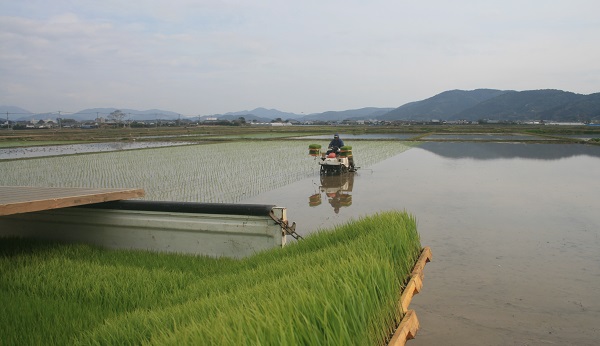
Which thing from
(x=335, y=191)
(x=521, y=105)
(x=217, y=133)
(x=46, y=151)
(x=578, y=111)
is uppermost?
(x=521, y=105)

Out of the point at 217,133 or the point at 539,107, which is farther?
the point at 539,107

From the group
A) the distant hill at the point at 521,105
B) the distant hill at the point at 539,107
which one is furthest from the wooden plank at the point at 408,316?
the distant hill at the point at 521,105

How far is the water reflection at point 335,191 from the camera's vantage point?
9.44m

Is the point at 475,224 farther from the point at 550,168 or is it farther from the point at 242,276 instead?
the point at 550,168

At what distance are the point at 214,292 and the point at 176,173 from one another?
463 inches

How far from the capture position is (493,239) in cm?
635

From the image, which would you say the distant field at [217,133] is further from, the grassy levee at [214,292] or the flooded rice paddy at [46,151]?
the grassy levee at [214,292]

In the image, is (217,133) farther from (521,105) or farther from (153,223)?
(521,105)

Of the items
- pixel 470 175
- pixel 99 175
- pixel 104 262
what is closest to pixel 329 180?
pixel 470 175

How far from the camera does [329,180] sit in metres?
12.9

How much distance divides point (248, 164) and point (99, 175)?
518cm

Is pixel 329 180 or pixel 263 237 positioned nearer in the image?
pixel 263 237

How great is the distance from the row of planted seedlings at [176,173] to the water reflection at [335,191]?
109 cm

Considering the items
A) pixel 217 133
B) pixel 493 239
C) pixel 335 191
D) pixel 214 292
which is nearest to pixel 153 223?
pixel 214 292
